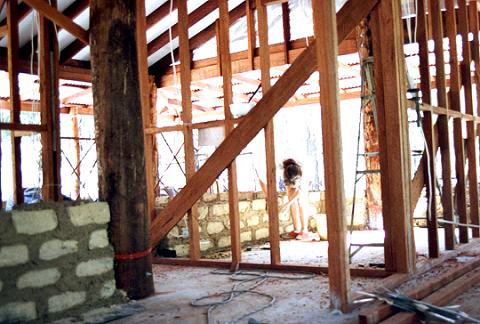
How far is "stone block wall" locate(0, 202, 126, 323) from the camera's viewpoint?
2953 millimetres

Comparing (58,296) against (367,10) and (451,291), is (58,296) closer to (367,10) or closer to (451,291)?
(451,291)

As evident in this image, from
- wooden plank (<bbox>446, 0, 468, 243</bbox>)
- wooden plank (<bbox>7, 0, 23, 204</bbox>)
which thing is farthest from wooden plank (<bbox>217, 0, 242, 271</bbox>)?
wooden plank (<bbox>446, 0, 468, 243</bbox>)

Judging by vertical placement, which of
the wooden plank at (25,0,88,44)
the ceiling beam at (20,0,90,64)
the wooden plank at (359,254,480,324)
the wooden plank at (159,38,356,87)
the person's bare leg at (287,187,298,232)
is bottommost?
the wooden plank at (359,254,480,324)

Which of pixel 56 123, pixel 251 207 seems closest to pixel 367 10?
pixel 56 123

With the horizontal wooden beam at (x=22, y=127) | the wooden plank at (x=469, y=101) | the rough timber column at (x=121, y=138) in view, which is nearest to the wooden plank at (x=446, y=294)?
the wooden plank at (x=469, y=101)

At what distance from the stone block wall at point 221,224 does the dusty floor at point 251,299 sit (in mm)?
915

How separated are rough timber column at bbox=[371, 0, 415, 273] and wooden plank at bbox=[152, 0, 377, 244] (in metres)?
0.22

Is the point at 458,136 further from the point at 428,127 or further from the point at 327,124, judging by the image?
the point at 327,124

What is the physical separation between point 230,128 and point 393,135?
172 cm

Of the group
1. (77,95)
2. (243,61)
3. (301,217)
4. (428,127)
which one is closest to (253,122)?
(428,127)

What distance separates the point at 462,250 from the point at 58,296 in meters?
3.72

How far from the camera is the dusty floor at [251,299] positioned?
2982 mm

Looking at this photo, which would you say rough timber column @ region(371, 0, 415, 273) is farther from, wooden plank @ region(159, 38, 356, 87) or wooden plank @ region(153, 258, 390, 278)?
wooden plank @ region(159, 38, 356, 87)

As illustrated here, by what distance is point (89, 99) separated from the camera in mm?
10766
